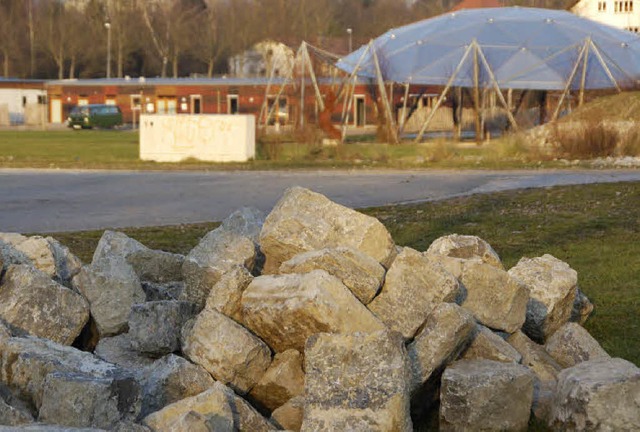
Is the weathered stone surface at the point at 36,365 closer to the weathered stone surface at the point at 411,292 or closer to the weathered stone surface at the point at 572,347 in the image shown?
the weathered stone surface at the point at 411,292

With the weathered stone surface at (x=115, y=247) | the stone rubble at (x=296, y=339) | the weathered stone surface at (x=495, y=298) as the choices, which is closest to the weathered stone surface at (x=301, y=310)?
the stone rubble at (x=296, y=339)

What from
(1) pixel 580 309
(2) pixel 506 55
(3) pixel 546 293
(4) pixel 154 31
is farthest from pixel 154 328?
(4) pixel 154 31

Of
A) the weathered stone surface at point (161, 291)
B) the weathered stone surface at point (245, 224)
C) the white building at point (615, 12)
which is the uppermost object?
the white building at point (615, 12)

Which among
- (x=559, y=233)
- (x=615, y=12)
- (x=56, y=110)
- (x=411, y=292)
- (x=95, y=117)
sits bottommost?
(x=56, y=110)

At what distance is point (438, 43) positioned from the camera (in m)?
51.6

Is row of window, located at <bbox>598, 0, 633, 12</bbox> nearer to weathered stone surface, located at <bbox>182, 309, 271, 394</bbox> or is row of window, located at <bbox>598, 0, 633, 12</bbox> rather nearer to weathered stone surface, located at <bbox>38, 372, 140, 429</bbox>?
weathered stone surface, located at <bbox>182, 309, 271, 394</bbox>

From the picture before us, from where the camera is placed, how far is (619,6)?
10362 centimetres

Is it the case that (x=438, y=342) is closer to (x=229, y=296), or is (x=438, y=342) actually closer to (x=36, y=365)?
(x=229, y=296)

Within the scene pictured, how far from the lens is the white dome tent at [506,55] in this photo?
47688 mm

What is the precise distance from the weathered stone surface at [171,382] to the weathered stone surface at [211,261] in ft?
3.68

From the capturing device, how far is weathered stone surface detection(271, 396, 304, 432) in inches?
270

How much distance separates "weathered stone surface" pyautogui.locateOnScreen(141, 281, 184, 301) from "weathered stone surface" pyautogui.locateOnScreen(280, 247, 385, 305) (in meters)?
1.06

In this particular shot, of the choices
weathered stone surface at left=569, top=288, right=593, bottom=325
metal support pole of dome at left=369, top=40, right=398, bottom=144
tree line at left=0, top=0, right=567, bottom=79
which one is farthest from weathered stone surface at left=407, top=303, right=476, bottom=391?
tree line at left=0, top=0, right=567, bottom=79

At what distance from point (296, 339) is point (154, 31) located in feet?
343
